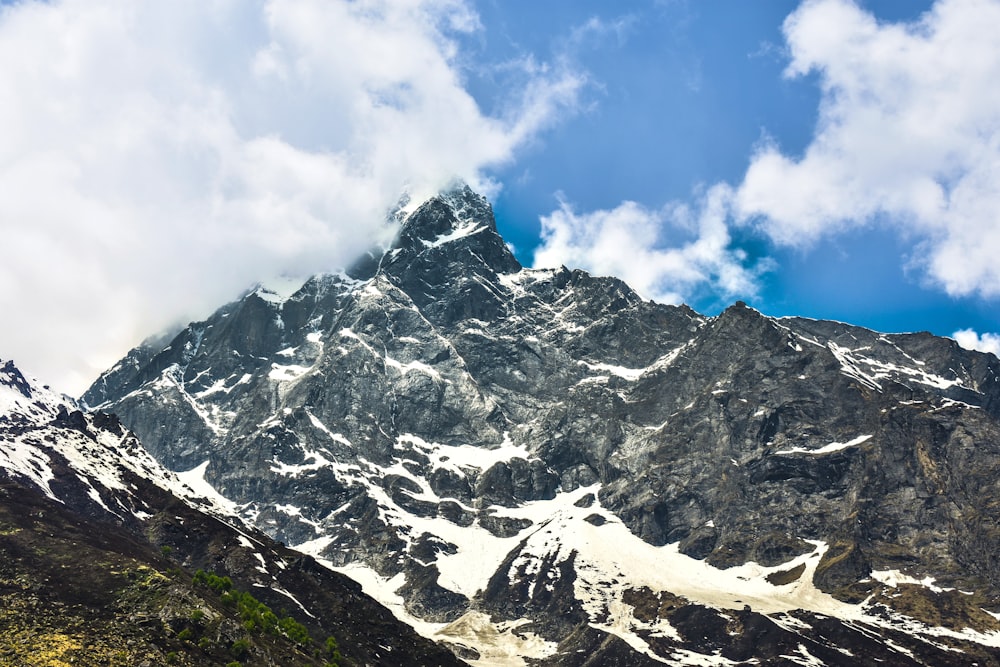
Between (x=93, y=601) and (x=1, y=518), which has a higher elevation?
(x=1, y=518)

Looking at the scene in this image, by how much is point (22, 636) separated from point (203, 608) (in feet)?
118

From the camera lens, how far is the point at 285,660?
180 meters

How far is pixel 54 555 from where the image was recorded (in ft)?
589

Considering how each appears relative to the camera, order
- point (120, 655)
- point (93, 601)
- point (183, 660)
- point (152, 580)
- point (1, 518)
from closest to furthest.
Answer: point (120, 655) < point (183, 660) < point (93, 601) < point (152, 580) < point (1, 518)

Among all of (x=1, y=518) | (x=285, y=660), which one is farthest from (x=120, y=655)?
(x=1, y=518)

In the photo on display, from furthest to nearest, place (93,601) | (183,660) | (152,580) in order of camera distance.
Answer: (152,580) → (93,601) → (183,660)

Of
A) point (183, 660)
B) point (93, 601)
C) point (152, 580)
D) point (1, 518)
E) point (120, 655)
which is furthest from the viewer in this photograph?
point (1, 518)

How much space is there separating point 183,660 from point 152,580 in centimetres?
3214

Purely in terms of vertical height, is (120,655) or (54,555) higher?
(54,555)

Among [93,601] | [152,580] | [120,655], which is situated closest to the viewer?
[120,655]

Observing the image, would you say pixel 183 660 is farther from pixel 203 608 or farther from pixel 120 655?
pixel 203 608

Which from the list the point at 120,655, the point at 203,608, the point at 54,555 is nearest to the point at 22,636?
the point at 120,655

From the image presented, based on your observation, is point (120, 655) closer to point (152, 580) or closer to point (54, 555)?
point (152, 580)

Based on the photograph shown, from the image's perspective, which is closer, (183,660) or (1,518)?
(183,660)
